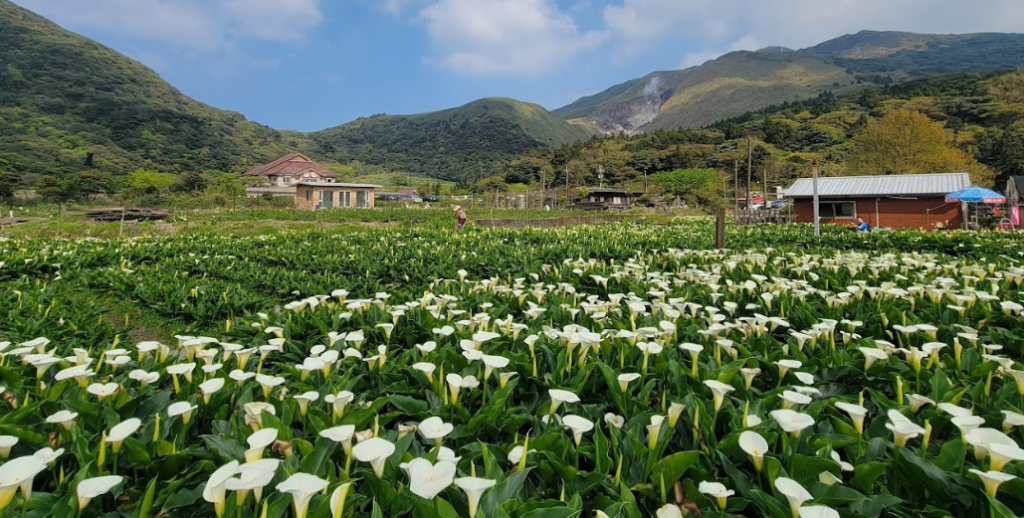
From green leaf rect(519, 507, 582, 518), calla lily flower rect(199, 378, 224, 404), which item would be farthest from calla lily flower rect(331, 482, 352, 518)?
calla lily flower rect(199, 378, 224, 404)

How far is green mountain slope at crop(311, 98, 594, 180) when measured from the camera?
139250 mm

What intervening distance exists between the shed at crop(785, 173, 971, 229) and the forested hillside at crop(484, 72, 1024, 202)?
20366mm

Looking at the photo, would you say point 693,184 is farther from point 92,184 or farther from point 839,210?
point 92,184

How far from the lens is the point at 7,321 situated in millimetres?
4207

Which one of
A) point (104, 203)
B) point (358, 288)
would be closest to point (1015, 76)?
point (358, 288)

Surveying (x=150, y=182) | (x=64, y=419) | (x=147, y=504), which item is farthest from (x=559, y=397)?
(x=150, y=182)

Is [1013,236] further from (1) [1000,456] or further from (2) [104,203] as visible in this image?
(2) [104,203]

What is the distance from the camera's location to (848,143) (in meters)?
74.2

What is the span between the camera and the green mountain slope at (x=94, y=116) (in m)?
72.8

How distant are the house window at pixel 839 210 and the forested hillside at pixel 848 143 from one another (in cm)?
2042

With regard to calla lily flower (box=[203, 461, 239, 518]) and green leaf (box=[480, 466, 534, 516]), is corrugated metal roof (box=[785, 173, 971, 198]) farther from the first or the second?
calla lily flower (box=[203, 461, 239, 518])

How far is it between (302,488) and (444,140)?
6506 inches

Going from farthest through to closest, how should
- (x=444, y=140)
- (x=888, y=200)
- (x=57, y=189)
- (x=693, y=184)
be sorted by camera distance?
(x=444, y=140) < (x=693, y=184) < (x=57, y=189) < (x=888, y=200)

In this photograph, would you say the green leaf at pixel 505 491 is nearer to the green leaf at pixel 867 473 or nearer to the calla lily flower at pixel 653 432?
the calla lily flower at pixel 653 432
